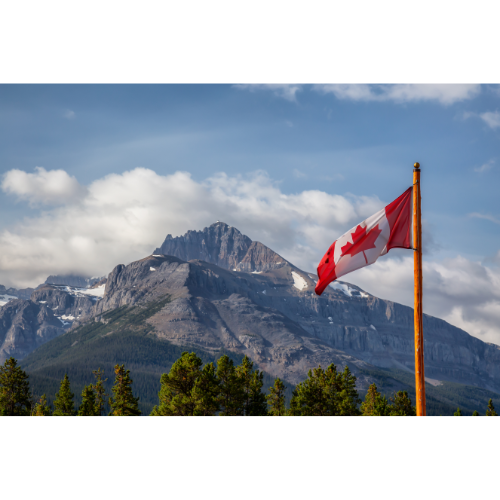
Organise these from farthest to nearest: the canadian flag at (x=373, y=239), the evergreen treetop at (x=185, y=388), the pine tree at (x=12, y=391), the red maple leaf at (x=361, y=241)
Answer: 1. the pine tree at (x=12, y=391)
2. the evergreen treetop at (x=185, y=388)
3. the red maple leaf at (x=361, y=241)
4. the canadian flag at (x=373, y=239)

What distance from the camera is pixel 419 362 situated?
10391 millimetres

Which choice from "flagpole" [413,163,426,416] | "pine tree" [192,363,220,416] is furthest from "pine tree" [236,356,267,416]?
"flagpole" [413,163,426,416]

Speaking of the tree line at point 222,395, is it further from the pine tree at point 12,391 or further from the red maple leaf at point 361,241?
the red maple leaf at point 361,241

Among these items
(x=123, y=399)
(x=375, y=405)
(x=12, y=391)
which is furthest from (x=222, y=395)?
(x=12, y=391)

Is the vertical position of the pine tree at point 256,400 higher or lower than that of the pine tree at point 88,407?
higher

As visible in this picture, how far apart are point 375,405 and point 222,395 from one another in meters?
18.7

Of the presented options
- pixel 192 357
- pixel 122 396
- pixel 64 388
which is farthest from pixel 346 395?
pixel 64 388

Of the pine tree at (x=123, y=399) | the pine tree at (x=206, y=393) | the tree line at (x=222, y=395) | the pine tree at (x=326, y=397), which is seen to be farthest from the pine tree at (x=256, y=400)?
the pine tree at (x=123, y=399)

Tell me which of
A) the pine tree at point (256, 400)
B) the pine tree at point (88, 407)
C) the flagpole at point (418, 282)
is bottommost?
the pine tree at point (88, 407)

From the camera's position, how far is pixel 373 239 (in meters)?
12.0

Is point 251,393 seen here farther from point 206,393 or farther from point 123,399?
point 206,393

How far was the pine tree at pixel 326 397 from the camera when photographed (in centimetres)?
4872

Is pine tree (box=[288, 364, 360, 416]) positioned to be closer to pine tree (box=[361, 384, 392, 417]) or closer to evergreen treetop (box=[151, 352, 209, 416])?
pine tree (box=[361, 384, 392, 417])

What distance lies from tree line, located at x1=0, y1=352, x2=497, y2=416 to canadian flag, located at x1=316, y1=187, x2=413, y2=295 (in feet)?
86.6
